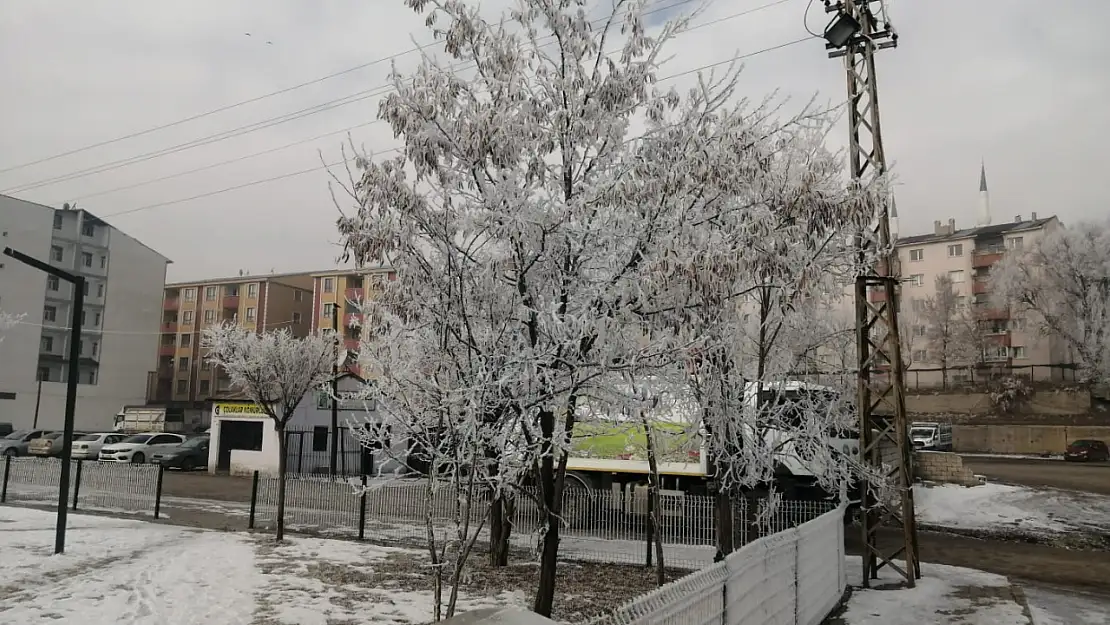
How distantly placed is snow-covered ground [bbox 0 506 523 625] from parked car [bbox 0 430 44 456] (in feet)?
81.7

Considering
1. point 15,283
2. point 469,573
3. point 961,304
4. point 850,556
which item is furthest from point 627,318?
point 961,304

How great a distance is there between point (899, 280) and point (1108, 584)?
20.2 ft

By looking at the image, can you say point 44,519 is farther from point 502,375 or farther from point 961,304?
point 961,304

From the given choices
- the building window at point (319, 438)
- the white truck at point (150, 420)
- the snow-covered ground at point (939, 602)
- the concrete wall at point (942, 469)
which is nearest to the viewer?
the snow-covered ground at point (939, 602)

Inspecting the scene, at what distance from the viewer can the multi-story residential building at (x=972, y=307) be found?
5288 centimetres

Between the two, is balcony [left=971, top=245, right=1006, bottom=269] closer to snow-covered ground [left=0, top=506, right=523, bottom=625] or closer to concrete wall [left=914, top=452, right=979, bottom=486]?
concrete wall [left=914, top=452, right=979, bottom=486]

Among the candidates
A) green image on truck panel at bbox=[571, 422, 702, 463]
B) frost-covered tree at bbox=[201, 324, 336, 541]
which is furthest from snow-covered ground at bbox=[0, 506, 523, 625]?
green image on truck panel at bbox=[571, 422, 702, 463]

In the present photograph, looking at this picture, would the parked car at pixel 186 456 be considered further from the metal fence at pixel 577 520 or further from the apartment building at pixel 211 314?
the apartment building at pixel 211 314

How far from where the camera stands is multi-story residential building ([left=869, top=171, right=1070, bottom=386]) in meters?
52.9

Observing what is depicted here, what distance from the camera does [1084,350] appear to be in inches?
1836

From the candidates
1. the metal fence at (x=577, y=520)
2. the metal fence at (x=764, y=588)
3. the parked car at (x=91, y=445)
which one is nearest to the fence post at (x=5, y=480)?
the metal fence at (x=577, y=520)

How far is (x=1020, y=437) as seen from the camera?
44.3 meters

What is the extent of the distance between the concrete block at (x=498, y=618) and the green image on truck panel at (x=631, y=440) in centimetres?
298

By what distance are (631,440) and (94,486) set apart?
643 inches
